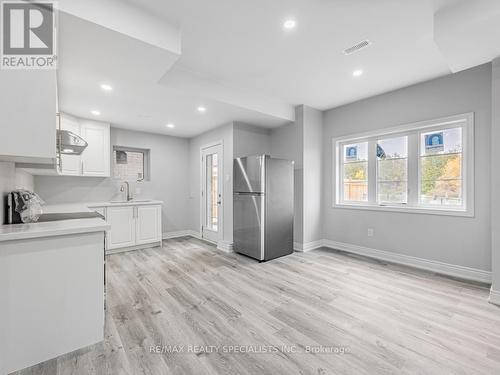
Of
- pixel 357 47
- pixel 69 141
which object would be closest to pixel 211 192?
pixel 69 141

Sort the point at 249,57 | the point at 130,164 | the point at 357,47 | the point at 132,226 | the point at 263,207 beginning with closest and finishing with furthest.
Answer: the point at 357,47, the point at 249,57, the point at 263,207, the point at 132,226, the point at 130,164

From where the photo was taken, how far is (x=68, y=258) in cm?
161

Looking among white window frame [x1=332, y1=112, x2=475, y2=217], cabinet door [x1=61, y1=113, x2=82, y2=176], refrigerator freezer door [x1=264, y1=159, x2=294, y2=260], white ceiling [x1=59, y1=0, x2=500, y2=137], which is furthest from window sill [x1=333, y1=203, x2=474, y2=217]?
cabinet door [x1=61, y1=113, x2=82, y2=176]

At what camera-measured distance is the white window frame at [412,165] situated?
115 inches

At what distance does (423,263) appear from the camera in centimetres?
329

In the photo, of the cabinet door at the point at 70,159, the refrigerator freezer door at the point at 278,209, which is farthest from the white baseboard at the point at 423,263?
the cabinet door at the point at 70,159

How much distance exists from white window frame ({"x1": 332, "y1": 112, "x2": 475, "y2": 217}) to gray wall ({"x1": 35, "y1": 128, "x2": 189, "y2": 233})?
3.62 meters

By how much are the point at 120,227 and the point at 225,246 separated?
1960 millimetres

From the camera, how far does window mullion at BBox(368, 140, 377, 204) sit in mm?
3908

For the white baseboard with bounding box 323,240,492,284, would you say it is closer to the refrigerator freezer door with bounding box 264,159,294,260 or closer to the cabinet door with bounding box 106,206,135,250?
the refrigerator freezer door with bounding box 264,159,294,260

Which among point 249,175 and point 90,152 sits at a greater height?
point 90,152

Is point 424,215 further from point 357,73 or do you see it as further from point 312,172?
point 357,73

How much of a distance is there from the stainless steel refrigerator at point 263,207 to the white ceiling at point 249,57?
0.96m

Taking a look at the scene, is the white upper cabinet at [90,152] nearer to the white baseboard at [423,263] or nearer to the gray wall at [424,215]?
the gray wall at [424,215]
